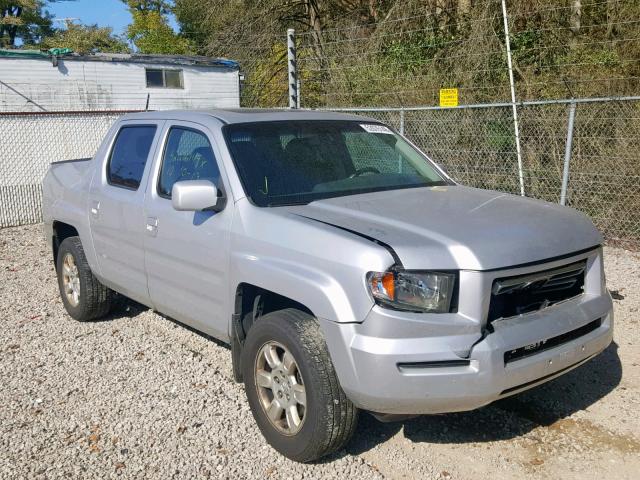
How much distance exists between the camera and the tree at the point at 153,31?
36.7m

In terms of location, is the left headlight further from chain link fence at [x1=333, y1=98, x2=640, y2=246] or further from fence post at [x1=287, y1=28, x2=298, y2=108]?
fence post at [x1=287, y1=28, x2=298, y2=108]

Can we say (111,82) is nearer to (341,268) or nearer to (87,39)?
(341,268)

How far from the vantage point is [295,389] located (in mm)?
3479

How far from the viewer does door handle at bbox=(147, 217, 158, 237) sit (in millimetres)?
4504

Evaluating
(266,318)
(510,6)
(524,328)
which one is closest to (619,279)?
(524,328)

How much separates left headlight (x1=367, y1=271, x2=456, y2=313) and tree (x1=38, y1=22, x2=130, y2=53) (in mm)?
41209

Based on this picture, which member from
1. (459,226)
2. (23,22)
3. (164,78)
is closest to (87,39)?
(23,22)

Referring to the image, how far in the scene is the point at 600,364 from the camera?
4848 millimetres

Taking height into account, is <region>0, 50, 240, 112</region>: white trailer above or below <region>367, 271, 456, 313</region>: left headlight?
above

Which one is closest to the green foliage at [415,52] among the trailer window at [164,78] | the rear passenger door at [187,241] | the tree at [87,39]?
the rear passenger door at [187,241]

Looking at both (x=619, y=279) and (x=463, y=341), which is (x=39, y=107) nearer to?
(x=619, y=279)

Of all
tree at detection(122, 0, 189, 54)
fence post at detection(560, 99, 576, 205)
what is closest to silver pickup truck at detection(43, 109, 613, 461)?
fence post at detection(560, 99, 576, 205)

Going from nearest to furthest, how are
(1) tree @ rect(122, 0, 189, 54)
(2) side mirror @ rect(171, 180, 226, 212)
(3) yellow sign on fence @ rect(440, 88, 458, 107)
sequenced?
(2) side mirror @ rect(171, 180, 226, 212) < (3) yellow sign on fence @ rect(440, 88, 458, 107) < (1) tree @ rect(122, 0, 189, 54)

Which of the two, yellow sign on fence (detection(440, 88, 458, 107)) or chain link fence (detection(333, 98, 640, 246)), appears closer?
chain link fence (detection(333, 98, 640, 246))
